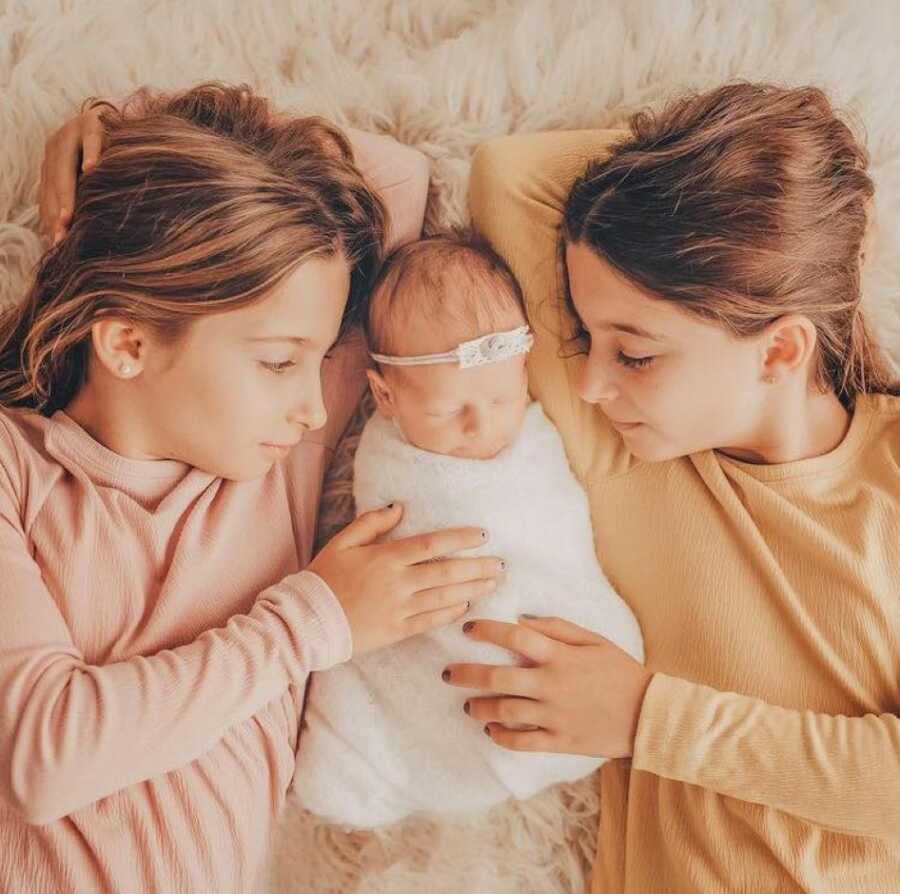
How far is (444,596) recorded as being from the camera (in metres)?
1.24

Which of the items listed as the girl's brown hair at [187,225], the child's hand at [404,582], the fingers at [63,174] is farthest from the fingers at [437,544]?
the fingers at [63,174]

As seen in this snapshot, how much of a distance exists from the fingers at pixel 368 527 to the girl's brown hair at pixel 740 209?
1.40 ft

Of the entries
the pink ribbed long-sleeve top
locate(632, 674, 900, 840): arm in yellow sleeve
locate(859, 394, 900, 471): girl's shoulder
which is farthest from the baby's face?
locate(859, 394, 900, 471): girl's shoulder

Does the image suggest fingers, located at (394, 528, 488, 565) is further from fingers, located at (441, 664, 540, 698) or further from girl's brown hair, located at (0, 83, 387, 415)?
girl's brown hair, located at (0, 83, 387, 415)

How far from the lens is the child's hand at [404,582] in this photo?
1234 millimetres

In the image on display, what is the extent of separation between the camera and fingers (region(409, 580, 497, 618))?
1242 mm

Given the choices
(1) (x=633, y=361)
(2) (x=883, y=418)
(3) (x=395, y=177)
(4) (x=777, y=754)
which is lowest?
(4) (x=777, y=754)

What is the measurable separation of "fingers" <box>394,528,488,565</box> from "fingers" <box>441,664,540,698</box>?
0.48ft

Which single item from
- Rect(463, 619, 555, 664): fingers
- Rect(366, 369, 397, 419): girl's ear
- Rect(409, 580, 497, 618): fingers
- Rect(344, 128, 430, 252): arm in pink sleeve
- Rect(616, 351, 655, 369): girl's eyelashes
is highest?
Rect(344, 128, 430, 252): arm in pink sleeve

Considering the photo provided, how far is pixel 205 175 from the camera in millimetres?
1185

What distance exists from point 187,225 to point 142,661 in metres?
0.52

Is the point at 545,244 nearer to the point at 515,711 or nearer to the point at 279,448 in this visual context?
the point at 279,448

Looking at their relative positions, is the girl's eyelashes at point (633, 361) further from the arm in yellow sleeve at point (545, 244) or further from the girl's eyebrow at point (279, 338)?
the girl's eyebrow at point (279, 338)

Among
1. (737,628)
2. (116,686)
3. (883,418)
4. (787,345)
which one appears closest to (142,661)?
(116,686)
